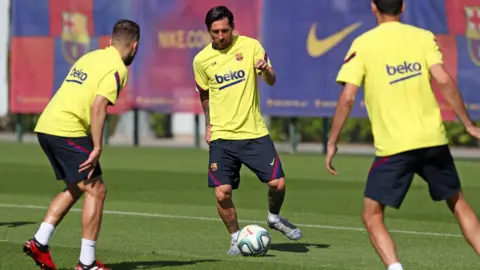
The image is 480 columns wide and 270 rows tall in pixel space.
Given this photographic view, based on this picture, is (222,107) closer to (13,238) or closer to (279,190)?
(279,190)

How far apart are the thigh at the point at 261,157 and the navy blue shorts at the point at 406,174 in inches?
120

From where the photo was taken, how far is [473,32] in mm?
23781

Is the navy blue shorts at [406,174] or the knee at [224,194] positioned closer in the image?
the navy blue shorts at [406,174]

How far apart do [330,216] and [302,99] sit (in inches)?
404

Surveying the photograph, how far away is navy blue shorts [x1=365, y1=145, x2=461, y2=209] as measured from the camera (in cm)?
865

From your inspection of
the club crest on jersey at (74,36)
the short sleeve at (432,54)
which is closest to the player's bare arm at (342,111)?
the short sleeve at (432,54)

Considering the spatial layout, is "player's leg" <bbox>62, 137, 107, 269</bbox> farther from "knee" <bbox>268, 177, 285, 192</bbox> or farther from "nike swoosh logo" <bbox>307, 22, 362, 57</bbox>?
"nike swoosh logo" <bbox>307, 22, 362, 57</bbox>

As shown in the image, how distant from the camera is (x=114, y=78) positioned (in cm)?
977

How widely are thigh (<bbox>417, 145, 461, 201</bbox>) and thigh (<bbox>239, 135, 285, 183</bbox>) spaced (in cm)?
310

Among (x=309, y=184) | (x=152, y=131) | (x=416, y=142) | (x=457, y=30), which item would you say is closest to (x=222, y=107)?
(x=416, y=142)

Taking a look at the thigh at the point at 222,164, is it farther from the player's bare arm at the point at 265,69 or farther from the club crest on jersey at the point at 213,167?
the player's bare arm at the point at 265,69

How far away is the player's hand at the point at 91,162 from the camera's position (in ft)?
31.8

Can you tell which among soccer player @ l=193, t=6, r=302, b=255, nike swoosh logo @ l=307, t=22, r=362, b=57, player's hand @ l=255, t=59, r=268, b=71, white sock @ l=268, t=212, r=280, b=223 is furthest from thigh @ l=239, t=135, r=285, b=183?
nike swoosh logo @ l=307, t=22, r=362, b=57

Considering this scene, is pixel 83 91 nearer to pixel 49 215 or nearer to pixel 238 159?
pixel 49 215
